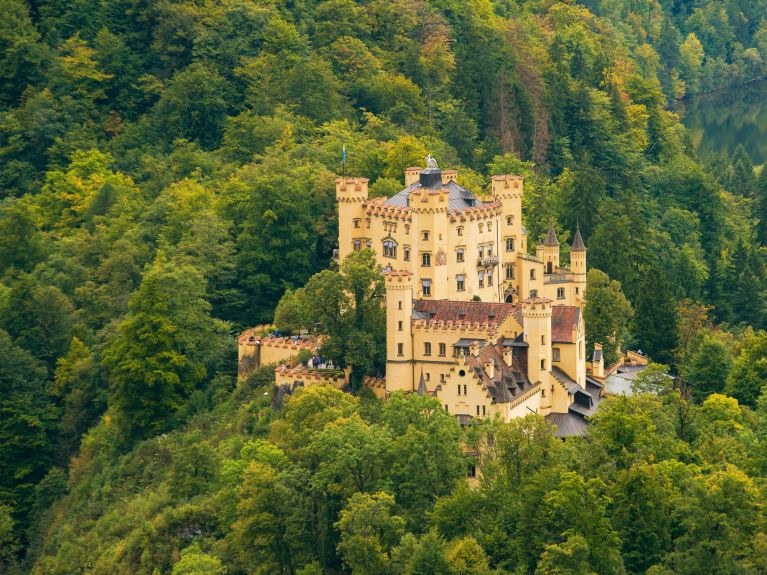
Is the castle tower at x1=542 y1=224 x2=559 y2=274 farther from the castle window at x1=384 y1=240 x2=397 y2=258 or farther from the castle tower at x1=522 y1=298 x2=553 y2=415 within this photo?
the castle tower at x1=522 y1=298 x2=553 y2=415

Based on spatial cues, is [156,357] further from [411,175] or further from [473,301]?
[473,301]

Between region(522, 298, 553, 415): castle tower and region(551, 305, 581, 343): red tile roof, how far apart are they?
3366mm

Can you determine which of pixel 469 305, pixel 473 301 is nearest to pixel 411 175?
pixel 473 301

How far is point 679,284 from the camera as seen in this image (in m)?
150

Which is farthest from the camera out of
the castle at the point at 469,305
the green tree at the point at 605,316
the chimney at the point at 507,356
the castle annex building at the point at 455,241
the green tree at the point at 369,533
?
the green tree at the point at 605,316

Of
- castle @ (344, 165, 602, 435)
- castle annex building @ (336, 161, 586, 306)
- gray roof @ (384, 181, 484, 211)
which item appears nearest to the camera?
castle @ (344, 165, 602, 435)

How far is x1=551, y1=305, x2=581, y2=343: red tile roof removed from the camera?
359 feet

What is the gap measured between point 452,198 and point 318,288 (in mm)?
11454

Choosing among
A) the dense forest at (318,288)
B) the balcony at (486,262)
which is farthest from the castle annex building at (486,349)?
the balcony at (486,262)

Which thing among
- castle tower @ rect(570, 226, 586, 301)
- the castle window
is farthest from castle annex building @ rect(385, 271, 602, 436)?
castle tower @ rect(570, 226, 586, 301)

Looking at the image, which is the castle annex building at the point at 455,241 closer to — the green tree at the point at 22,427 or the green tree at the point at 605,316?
the green tree at the point at 605,316

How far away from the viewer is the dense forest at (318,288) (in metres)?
96.1

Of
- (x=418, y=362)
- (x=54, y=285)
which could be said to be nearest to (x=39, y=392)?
(x=54, y=285)

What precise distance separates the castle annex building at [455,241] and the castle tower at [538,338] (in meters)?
8.53
